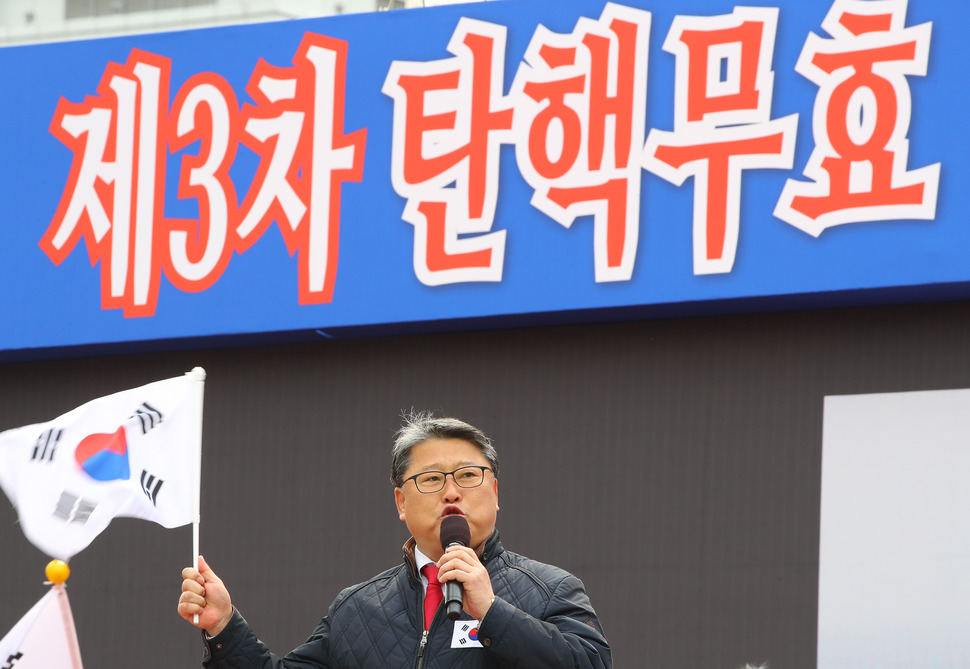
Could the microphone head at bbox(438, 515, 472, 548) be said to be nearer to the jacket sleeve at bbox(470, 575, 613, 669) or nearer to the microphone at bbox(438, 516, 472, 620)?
the microphone at bbox(438, 516, 472, 620)

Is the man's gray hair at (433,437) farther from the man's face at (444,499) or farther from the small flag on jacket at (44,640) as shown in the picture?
the small flag on jacket at (44,640)

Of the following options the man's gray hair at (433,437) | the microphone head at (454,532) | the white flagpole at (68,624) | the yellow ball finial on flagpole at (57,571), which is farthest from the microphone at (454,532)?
the white flagpole at (68,624)

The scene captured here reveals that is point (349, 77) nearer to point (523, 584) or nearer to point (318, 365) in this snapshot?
point (318, 365)

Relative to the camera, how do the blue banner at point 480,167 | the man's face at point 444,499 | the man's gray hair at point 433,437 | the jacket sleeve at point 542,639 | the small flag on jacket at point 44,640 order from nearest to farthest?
the jacket sleeve at point 542,639
the man's face at point 444,499
the man's gray hair at point 433,437
the small flag on jacket at point 44,640
the blue banner at point 480,167

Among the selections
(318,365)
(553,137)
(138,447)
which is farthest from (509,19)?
(138,447)

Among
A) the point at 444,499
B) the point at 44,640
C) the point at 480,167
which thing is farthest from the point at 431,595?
the point at 480,167

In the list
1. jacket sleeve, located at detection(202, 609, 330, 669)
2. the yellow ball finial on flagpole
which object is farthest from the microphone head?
the yellow ball finial on flagpole

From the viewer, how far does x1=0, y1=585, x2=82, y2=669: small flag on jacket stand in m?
4.08

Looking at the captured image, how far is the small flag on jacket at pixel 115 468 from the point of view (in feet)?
13.6

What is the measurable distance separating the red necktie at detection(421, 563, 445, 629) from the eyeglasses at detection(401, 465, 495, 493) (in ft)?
0.59

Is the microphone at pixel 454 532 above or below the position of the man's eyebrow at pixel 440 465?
below

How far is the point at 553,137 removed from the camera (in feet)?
23.7

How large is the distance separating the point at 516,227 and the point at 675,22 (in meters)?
1.16

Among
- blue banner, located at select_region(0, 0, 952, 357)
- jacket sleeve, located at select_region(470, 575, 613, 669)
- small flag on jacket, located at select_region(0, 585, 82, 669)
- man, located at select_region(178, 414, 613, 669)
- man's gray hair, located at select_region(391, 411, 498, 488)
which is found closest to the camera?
jacket sleeve, located at select_region(470, 575, 613, 669)
